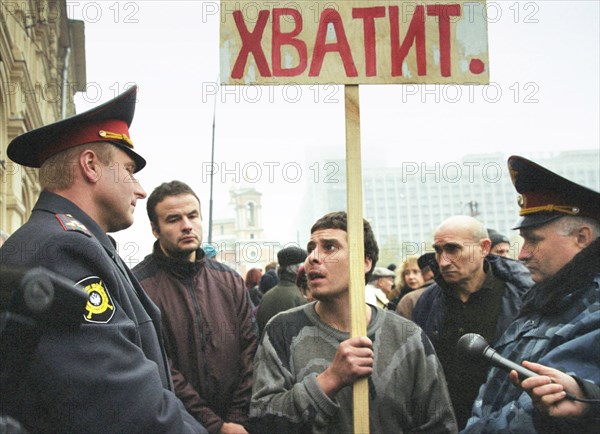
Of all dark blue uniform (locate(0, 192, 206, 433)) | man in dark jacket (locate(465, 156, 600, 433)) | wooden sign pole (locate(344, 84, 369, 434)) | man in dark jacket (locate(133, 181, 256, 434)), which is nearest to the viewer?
dark blue uniform (locate(0, 192, 206, 433))

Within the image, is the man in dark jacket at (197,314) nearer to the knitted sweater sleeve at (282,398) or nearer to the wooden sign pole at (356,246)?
the knitted sweater sleeve at (282,398)

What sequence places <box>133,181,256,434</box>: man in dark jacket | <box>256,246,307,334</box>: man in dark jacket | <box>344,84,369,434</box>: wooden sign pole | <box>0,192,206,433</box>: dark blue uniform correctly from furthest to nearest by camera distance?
1. <box>256,246,307,334</box>: man in dark jacket
2. <box>133,181,256,434</box>: man in dark jacket
3. <box>344,84,369,434</box>: wooden sign pole
4. <box>0,192,206,433</box>: dark blue uniform

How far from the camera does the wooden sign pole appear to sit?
2625 mm

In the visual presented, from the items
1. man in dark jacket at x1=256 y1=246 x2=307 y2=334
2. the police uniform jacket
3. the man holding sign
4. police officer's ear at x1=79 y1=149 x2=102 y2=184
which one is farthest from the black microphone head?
man in dark jacket at x1=256 y1=246 x2=307 y2=334

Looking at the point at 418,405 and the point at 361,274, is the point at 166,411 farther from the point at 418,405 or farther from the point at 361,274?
the point at 418,405

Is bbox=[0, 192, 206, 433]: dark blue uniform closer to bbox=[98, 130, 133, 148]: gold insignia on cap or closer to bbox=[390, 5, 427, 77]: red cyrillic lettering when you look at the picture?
bbox=[98, 130, 133, 148]: gold insignia on cap

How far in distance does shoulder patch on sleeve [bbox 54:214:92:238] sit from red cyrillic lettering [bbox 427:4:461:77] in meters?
1.66

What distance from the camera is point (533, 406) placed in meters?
2.33

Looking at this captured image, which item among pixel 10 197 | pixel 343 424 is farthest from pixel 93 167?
pixel 10 197

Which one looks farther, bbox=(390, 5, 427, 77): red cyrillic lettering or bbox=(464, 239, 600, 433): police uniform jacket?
bbox=(390, 5, 427, 77): red cyrillic lettering

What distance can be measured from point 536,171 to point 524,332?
68cm

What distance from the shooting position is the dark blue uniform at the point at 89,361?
1.85 meters

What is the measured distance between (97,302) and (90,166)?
2.03ft

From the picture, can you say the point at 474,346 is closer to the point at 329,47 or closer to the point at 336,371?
the point at 336,371
